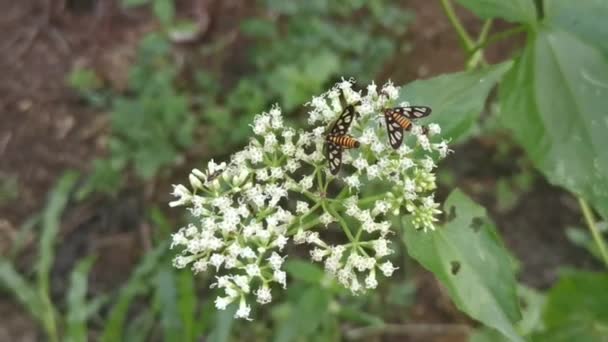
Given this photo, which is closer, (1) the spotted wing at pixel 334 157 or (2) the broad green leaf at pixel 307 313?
(1) the spotted wing at pixel 334 157

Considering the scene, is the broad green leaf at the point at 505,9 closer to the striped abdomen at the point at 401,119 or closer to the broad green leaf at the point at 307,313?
the striped abdomen at the point at 401,119

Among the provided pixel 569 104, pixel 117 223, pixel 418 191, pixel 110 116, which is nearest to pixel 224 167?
pixel 418 191

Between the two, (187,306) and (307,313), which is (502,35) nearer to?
(307,313)

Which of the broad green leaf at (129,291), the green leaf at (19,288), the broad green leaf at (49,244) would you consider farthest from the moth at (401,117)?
the green leaf at (19,288)

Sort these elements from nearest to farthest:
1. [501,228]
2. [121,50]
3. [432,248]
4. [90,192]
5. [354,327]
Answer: [432,248], [354,327], [501,228], [90,192], [121,50]

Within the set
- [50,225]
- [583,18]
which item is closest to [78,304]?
[50,225]

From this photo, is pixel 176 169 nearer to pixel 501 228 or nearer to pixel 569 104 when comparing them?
pixel 501 228

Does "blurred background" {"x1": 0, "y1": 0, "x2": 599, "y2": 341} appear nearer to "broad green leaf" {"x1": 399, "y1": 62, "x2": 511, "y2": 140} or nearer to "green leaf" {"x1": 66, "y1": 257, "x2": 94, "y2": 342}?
"green leaf" {"x1": 66, "y1": 257, "x2": 94, "y2": 342}
